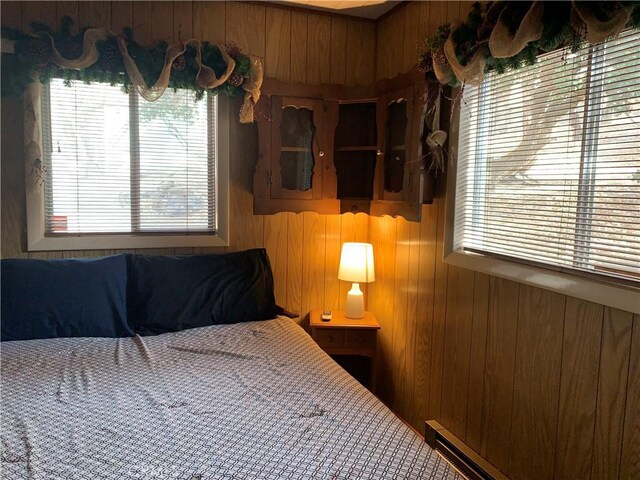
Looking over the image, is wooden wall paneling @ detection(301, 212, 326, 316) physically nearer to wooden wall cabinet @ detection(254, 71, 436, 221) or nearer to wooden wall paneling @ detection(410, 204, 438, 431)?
wooden wall cabinet @ detection(254, 71, 436, 221)

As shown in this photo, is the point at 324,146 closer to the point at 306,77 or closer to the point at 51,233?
the point at 306,77

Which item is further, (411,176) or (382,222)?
(382,222)

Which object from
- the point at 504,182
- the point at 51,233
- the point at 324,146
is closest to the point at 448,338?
the point at 504,182

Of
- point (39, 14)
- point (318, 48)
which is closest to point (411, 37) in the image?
point (318, 48)

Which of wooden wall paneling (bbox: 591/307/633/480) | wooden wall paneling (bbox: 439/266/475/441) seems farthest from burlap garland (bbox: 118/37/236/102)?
wooden wall paneling (bbox: 591/307/633/480)

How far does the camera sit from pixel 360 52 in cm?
312

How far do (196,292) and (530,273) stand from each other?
1.65 metres

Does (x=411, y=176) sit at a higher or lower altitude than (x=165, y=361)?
higher

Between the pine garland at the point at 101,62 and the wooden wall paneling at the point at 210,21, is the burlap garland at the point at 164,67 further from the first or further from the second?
the wooden wall paneling at the point at 210,21

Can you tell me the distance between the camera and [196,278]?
8.55ft

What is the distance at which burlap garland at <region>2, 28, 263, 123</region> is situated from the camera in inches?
90.9

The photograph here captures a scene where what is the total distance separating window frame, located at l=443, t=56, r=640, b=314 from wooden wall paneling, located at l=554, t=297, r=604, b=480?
0.05 meters

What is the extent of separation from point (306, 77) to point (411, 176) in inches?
41.4

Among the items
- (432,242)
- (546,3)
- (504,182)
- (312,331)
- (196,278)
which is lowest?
(312,331)
